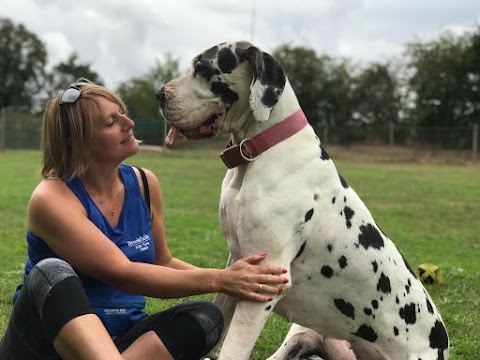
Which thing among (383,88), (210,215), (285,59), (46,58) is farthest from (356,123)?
(46,58)

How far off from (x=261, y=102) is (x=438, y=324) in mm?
1578

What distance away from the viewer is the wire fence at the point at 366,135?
34656mm

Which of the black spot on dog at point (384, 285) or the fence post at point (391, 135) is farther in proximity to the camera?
the fence post at point (391, 135)

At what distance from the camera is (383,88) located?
141ft

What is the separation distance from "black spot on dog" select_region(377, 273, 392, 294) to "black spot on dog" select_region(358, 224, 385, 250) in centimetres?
16

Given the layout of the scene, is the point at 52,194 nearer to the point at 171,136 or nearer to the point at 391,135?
the point at 171,136

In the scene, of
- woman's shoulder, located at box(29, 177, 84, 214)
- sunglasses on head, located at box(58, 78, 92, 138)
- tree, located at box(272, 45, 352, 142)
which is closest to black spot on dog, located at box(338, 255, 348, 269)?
woman's shoulder, located at box(29, 177, 84, 214)

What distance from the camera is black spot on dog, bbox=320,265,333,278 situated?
3.00 metres

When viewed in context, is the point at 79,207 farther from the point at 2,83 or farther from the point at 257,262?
the point at 2,83

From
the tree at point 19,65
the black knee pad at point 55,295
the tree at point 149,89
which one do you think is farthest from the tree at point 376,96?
the black knee pad at point 55,295

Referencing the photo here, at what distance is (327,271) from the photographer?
300 cm

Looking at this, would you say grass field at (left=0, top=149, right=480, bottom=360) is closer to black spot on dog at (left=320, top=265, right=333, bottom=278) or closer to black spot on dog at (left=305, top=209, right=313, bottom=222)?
black spot on dog at (left=320, top=265, right=333, bottom=278)

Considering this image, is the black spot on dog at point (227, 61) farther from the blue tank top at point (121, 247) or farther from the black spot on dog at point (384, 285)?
the black spot on dog at point (384, 285)

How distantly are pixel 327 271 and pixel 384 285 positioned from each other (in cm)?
32
